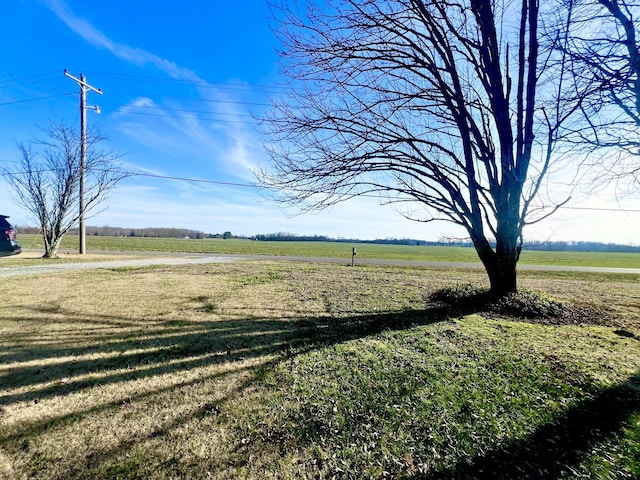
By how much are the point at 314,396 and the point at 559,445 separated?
190 centimetres

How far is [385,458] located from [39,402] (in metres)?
2.97

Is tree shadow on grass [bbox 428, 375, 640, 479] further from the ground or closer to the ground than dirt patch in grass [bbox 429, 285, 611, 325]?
closer to the ground

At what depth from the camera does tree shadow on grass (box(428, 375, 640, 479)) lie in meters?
1.88

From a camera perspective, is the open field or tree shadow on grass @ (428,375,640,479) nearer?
tree shadow on grass @ (428,375,640,479)

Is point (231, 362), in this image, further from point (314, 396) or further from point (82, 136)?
point (82, 136)

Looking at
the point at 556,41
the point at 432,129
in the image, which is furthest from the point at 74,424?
the point at 432,129

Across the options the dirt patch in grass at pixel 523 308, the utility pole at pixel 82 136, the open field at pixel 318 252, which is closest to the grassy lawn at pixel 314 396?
the dirt patch in grass at pixel 523 308

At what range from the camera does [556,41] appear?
3725 mm

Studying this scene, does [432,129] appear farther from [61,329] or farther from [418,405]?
[61,329]

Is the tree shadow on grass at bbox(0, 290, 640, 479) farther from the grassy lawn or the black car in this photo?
the black car

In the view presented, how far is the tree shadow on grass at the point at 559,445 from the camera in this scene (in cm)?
188

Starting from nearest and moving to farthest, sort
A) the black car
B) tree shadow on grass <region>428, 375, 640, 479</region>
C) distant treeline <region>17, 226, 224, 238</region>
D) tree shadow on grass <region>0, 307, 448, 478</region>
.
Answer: tree shadow on grass <region>428, 375, 640, 479</region>
tree shadow on grass <region>0, 307, 448, 478</region>
the black car
distant treeline <region>17, 226, 224, 238</region>

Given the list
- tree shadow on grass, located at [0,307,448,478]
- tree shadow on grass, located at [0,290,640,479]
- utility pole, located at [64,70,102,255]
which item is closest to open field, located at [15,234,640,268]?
utility pole, located at [64,70,102,255]

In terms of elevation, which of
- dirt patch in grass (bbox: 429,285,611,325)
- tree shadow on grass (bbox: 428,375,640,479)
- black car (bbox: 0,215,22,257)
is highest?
black car (bbox: 0,215,22,257)
